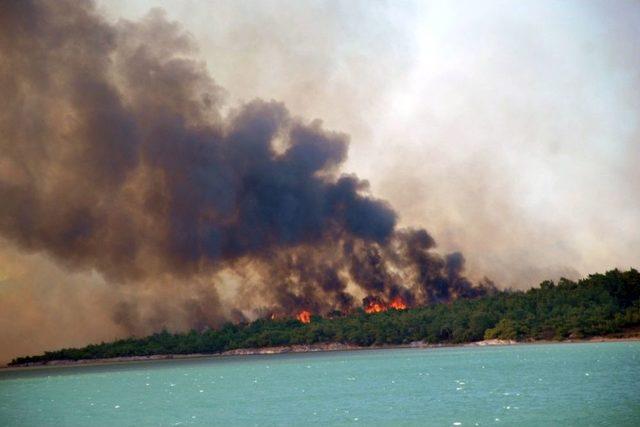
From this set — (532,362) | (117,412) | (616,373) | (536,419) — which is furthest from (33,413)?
(532,362)

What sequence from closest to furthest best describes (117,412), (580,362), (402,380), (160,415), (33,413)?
(160,415) < (117,412) < (33,413) < (402,380) < (580,362)

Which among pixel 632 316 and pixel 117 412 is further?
pixel 632 316

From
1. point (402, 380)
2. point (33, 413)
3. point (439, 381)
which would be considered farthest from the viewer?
point (402, 380)

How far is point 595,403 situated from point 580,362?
48.1 meters

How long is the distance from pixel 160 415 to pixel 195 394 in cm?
2194

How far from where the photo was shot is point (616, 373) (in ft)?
250

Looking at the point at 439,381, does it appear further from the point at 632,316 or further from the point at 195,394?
the point at 632,316

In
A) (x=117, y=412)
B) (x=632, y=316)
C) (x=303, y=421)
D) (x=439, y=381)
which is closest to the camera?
(x=303, y=421)

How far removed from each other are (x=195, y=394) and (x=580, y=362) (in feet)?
165

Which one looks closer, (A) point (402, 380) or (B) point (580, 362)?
(A) point (402, 380)

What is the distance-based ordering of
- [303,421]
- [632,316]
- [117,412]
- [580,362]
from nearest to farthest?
[303,421]
[117,412]
[580,362]
[632,316]

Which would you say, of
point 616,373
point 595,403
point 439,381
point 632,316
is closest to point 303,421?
point 595,403

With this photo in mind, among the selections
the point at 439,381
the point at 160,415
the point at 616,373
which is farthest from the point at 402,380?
the point at 160,415

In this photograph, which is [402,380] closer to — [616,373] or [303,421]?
[616,373]
